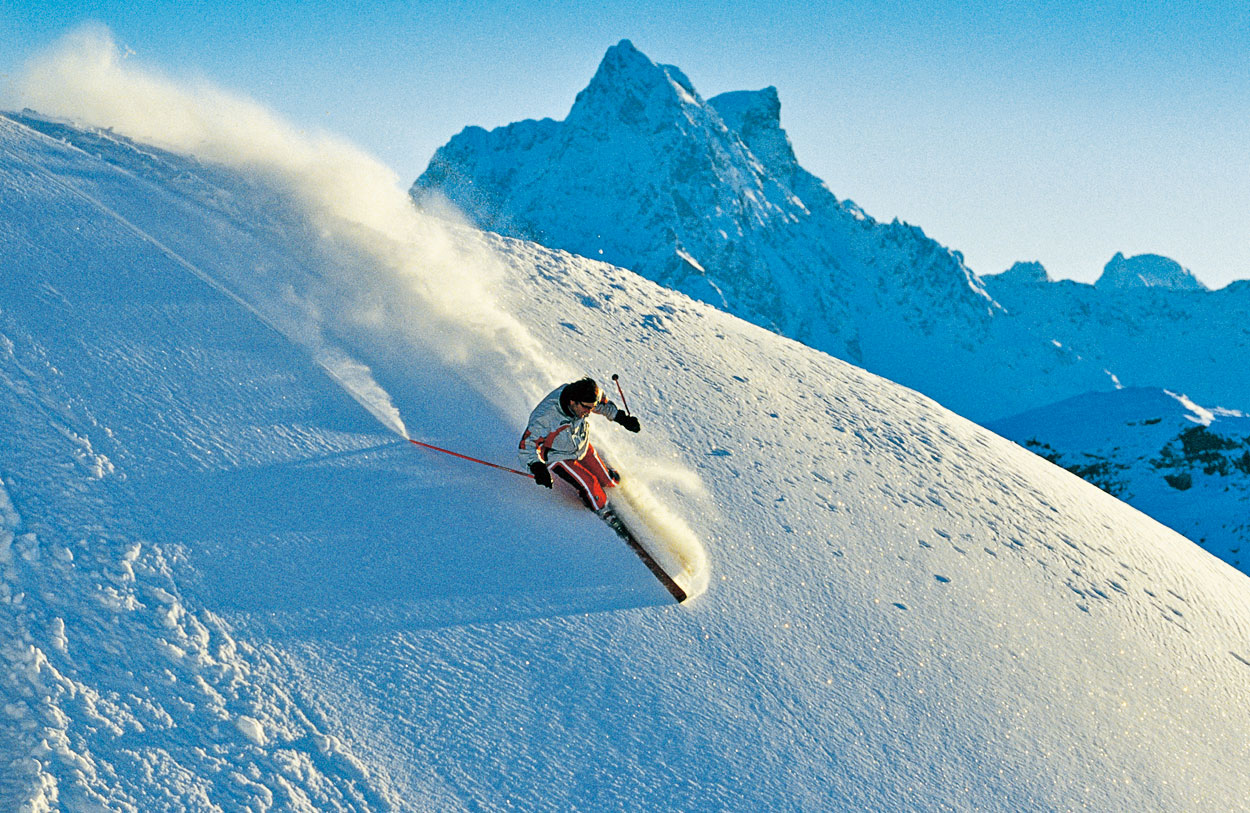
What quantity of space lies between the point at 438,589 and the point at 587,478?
176cm

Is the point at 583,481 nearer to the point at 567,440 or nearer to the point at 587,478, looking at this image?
the point at 587,478

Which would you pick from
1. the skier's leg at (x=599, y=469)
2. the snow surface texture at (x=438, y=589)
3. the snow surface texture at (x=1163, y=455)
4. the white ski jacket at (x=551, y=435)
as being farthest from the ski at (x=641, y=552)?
the snow surface texture at (x=1163, y=455)

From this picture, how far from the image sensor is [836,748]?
5.45 metres

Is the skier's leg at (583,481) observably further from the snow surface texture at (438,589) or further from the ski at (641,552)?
the snow surface texture at (438,589)

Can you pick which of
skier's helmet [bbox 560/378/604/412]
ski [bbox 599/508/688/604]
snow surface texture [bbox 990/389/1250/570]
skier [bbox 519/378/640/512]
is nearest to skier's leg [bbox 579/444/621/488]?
skier [bbox 519/378/640/512]

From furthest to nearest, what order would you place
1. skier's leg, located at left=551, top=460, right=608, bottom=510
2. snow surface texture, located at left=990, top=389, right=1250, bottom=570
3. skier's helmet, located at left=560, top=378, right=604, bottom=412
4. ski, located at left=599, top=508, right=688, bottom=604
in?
snow surface texture, located at left=990, top=389, right=1250, bottom=570
skier's leg, located at left=551, top=460, right=608, bottom=510
skier's helmet, located at left=560, top=378, right=604, bottom=412
ski, located at left=599, top=508, right=688, bottom=604

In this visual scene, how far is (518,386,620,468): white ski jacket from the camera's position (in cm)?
675

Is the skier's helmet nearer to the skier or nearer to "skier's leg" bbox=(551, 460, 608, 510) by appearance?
the skier

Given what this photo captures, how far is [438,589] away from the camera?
221 inches

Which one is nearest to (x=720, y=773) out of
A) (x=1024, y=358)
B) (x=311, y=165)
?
(x=311, y=165)

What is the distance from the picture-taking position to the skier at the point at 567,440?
668 centimetres

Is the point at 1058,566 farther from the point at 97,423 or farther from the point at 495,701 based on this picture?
the point at 97,423

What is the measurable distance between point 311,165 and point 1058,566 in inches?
449

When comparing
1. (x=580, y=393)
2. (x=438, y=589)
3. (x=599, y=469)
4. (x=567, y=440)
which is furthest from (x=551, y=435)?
(x=438, y=589)
